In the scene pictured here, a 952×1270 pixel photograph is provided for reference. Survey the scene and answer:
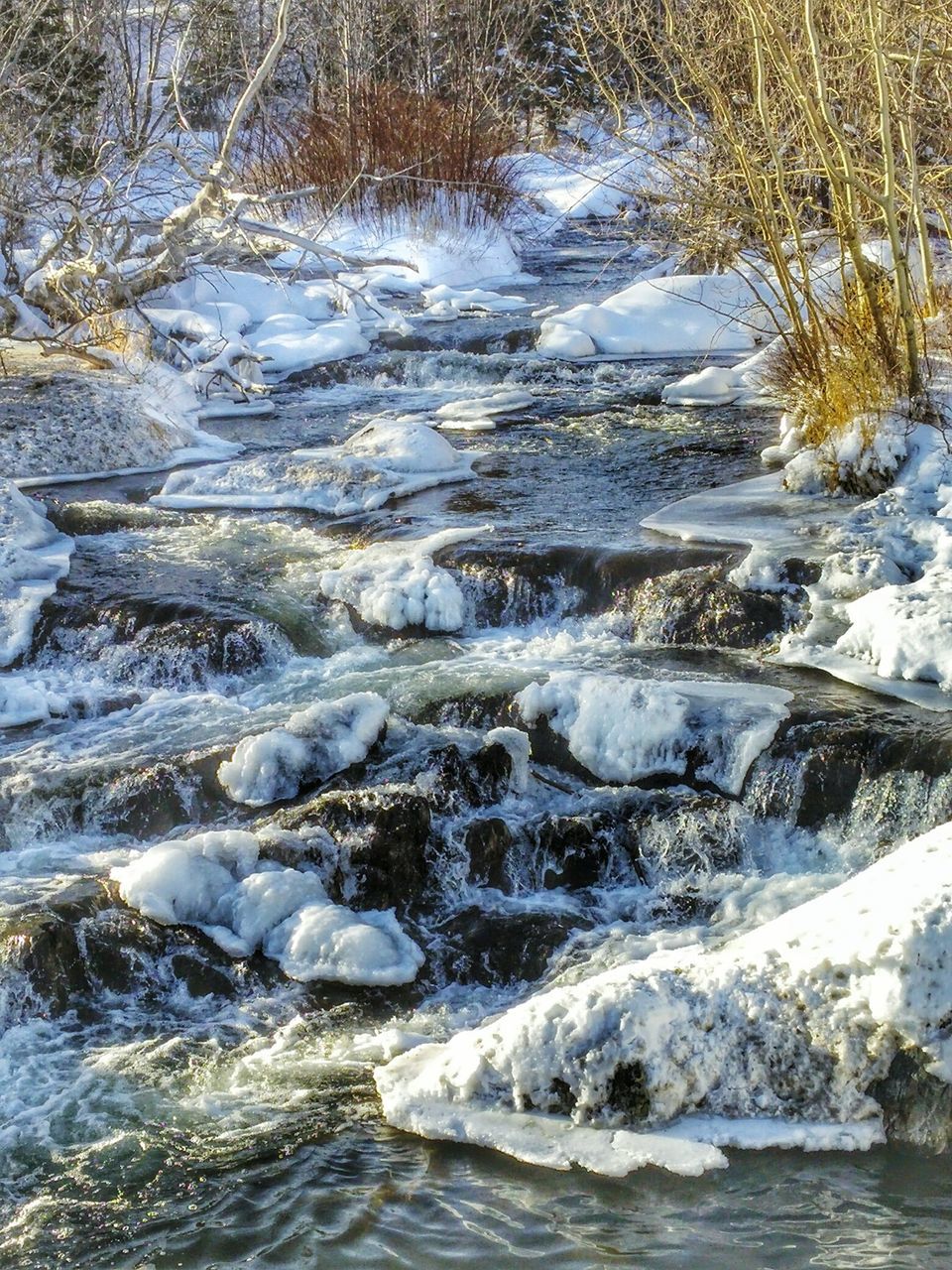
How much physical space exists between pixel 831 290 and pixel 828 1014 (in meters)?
5.55

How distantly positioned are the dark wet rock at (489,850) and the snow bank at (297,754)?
60 centimetres

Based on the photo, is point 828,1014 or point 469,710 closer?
point 828,1014

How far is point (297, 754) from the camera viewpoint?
5008mm

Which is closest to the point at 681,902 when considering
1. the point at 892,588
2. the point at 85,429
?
the point at 892,588

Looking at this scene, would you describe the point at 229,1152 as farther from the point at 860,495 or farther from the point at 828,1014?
the point at 860,495

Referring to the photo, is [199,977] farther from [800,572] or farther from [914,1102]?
[800,572]

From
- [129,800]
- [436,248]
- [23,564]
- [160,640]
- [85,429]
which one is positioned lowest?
[129,800]

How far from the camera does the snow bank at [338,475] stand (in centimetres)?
784

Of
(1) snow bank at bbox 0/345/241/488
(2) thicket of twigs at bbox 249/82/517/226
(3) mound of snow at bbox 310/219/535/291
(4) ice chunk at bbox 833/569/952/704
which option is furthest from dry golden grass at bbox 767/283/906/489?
(2) thicket of twigs at bbox 249/82/517/226

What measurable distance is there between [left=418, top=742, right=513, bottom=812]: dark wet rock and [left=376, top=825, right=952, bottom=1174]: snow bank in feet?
5.04

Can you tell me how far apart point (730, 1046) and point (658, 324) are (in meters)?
9.16

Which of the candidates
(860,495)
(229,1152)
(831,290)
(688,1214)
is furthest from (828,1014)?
(831,290)

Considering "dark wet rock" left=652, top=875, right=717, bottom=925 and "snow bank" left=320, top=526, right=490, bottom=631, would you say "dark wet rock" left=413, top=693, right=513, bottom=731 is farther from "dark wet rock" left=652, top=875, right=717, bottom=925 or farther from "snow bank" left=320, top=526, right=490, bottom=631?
"dark wet rock" left=652, top=875, right=717, bottom=925

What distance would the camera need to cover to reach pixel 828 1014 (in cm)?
318
